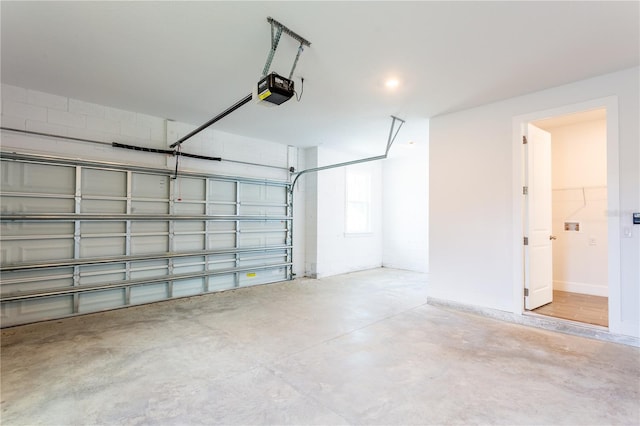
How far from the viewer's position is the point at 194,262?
16.5ft

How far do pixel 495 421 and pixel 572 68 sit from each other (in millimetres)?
3394

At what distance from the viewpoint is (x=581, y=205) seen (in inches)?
192

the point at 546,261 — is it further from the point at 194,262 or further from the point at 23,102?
the point at 23,102

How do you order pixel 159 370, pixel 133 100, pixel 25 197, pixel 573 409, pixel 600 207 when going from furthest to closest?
1. pixel 600 207
2. pixel 133 100
3. pixel 25 197
4. pixel 159 370
5. pixel 573 409

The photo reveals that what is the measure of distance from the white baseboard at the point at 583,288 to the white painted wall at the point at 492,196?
1958mm

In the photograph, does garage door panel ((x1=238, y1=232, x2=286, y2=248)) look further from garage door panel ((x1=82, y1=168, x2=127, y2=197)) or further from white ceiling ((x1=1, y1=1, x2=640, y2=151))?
white ceiling ((x1=1, y1=1, x2=640, y2=151))

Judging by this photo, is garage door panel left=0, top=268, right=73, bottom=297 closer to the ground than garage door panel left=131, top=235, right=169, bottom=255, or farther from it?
closer to the ground

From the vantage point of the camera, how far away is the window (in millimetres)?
7422

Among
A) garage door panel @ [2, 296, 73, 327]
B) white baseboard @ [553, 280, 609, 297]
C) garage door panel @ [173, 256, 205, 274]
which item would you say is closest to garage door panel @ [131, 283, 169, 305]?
garage door panel @ [173, 256, 205, 274]

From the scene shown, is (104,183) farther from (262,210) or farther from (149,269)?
(262,210)

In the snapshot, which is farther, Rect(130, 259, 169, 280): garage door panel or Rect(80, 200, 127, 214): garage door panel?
Rect(130, 259, 169, 280): garage door panel

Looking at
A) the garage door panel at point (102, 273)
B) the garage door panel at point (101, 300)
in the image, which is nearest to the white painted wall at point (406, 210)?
the garage door panel at point (102, 273)

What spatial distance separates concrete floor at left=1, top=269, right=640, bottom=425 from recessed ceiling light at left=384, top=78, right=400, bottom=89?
2.83 metres

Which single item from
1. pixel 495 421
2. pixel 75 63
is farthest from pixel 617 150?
pixel 75 63
